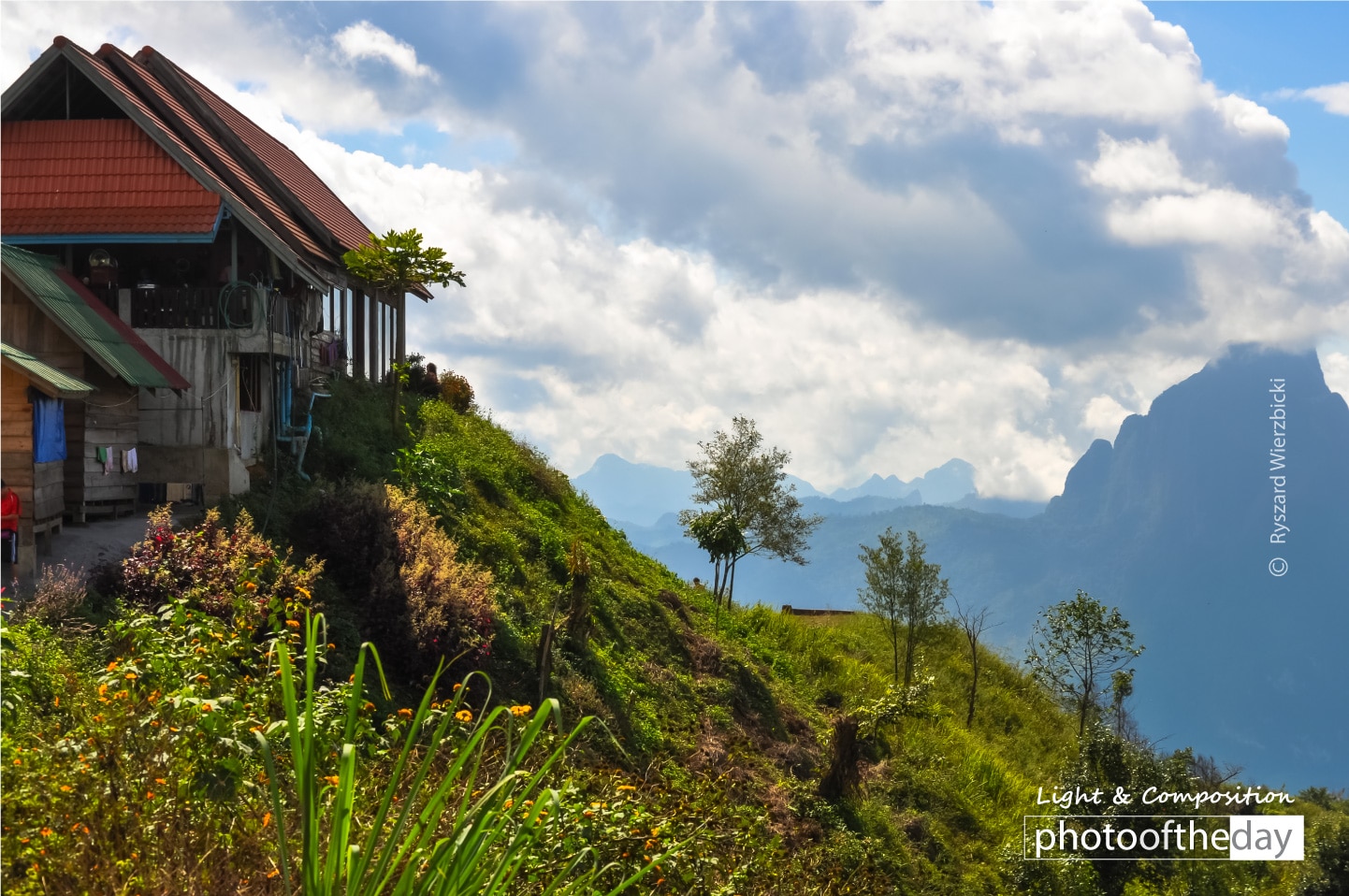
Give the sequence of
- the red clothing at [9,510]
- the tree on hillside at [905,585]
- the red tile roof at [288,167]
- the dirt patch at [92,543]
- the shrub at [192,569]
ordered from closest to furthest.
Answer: the shrub at [192,569] < the red clothing at [9,510] < the dirt patch at [92,543] < the red tile roof at [288,167] < the tree on hillside at [905,585]

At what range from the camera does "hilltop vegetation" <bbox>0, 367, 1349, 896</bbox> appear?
5055 mm

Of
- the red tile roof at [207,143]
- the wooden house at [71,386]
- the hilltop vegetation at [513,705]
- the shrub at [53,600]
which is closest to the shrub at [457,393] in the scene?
the hilltop vegetation at [513,705]

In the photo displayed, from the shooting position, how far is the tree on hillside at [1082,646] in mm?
26062

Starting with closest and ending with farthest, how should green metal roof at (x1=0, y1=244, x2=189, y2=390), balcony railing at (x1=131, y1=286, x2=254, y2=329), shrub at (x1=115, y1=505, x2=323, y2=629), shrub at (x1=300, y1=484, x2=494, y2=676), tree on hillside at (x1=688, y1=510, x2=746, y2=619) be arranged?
shrub at (x1=115, y1=505, x2=323, y2=629), shrub at (x1=300, y1=484, x2=494, y2=676), green metal roof at (x1=0, y1=244, x2=189, y2=390), balcony railing at (x1=131, y1=286, x2=254, y2=329), tree on hillside at (x1=688, y1=510, x2=746, y2=619)

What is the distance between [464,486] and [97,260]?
8.16m

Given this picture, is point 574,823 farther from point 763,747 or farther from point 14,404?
point 763,747

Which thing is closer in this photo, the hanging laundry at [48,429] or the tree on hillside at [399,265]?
the hanging laundry at [48,429]

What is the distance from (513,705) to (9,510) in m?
7.96

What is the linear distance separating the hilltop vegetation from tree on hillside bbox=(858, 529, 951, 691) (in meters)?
1.49

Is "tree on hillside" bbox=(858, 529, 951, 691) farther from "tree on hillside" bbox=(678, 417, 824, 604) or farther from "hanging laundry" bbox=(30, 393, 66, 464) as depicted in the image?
"hanging laundry" bbox=(30, 393, 66, 464)

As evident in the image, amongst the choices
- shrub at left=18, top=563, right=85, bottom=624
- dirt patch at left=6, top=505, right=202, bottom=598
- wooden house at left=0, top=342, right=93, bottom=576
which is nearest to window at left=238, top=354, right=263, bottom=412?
dirt patch at left=6, top=505, right=202, bottom=598

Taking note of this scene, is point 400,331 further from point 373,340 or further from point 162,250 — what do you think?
point 162,250

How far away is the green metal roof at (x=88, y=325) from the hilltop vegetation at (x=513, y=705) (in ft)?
8.37

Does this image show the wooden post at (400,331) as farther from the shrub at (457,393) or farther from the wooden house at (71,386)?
the wooden house at (71,386)
